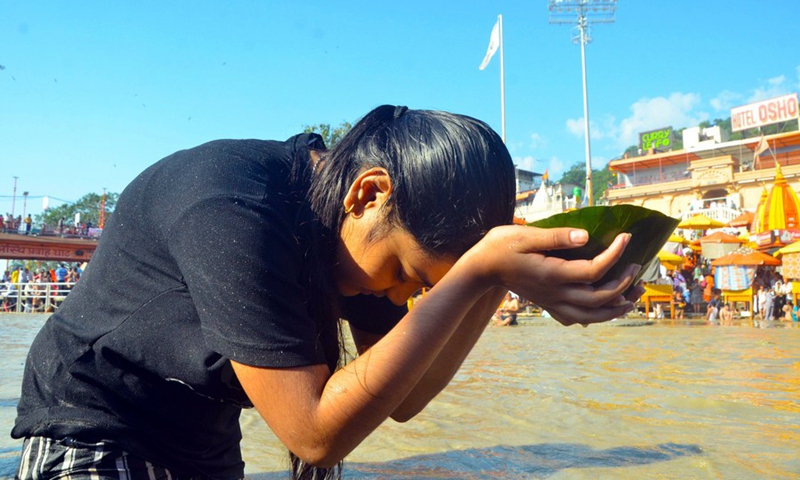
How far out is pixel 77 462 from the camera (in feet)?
4.24

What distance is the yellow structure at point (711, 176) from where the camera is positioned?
1249 inches

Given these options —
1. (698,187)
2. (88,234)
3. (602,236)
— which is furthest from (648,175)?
(602,236)

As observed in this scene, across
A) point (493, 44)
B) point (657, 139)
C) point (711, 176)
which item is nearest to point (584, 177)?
point (657, 139)

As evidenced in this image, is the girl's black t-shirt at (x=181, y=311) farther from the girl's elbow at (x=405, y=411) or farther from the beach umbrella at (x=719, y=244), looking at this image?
the beach umbrella at (x=719, y=244)

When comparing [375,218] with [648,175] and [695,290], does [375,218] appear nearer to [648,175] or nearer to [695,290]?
[695,290]

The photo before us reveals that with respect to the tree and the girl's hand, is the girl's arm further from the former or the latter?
the tree

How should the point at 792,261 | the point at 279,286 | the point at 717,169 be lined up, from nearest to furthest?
the point at 279,286 → the point at 792,261 → the point at 717,169

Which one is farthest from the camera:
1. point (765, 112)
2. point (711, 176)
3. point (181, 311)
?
point (765, 112)

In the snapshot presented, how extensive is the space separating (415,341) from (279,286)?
0.27m

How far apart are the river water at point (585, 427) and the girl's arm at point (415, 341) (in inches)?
50.6

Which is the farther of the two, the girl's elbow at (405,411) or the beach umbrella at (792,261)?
the beach umbrella at (792,261)

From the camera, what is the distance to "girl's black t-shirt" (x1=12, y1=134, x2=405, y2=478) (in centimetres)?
113

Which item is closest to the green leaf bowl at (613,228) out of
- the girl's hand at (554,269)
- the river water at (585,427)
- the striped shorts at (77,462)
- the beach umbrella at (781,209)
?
the girl's hand at (554,269)

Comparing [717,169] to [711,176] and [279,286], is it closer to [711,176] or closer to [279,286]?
[711,176]
